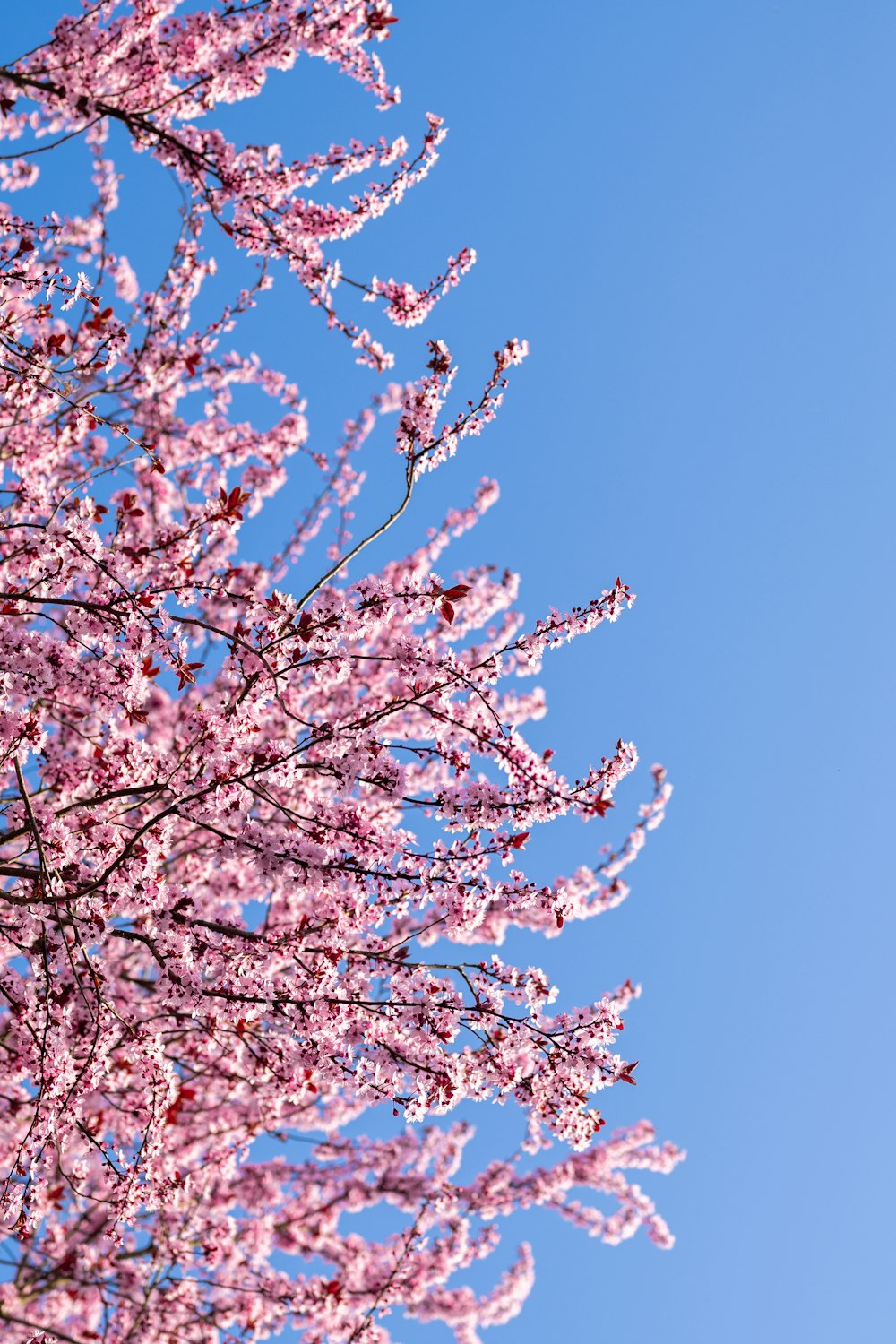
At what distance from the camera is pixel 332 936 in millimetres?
5094

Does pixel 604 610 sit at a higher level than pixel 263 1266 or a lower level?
higher

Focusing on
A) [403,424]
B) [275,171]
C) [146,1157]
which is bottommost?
[146,1157]

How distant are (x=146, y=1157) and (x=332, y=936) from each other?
4.74ft

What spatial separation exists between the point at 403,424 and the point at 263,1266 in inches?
312

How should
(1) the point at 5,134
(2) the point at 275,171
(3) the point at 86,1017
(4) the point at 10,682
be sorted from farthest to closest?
(1) the point at 5,134 < (2) the point at 275,171 < (3) the point at 86,1017 < (4) the point at 10,682

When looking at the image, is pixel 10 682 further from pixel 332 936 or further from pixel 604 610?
pixel 604 610

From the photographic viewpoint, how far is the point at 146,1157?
480 cm

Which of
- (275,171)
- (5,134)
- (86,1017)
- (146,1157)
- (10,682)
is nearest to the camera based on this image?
(10,682)

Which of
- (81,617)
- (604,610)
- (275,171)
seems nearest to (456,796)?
(604,610)

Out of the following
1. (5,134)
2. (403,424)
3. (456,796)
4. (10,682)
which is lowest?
(456,796)

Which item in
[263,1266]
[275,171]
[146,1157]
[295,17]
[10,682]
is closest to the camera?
[10,682]

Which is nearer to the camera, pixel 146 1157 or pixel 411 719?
pixel 146 1157

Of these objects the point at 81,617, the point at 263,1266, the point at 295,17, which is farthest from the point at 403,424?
the point at 263,1266

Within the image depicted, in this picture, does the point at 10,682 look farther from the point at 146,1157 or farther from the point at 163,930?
the point at 146,1157
